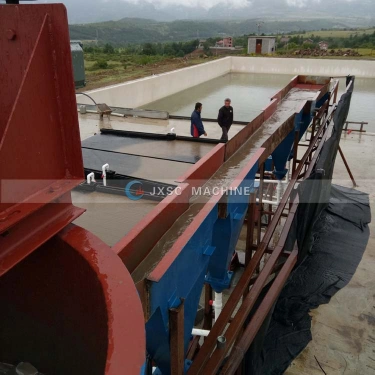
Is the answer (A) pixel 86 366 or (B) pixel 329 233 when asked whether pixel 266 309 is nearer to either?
(A) pixel 86 366

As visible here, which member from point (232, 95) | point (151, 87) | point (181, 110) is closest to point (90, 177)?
point (181, 110)

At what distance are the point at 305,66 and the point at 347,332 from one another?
29852 millimetres

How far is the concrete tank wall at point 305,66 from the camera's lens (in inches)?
1169

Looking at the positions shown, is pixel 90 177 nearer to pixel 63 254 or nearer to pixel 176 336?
pixel 176 336

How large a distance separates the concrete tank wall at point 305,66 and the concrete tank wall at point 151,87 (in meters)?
3.41

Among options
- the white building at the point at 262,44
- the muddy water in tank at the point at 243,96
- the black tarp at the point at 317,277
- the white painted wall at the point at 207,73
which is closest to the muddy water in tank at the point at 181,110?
the muddy water in tank at the point at 243,96

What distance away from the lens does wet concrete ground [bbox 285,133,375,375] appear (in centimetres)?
427

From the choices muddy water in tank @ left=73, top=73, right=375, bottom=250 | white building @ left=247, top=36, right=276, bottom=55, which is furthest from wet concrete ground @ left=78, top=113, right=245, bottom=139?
white building @ left=247, top=36, right=276, bottom=55

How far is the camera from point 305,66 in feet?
102

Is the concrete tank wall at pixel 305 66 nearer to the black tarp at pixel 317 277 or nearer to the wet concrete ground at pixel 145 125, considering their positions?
the wet concrete ground at pixel 145 125

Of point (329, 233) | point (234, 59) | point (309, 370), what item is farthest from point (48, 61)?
point (234, 59)

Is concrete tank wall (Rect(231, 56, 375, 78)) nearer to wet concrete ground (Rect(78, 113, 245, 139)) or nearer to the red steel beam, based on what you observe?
wet concrete ground (Rect(78, 113, 245, 139))

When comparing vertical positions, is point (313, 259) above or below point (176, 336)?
below

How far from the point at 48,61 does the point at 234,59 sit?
3511cm
